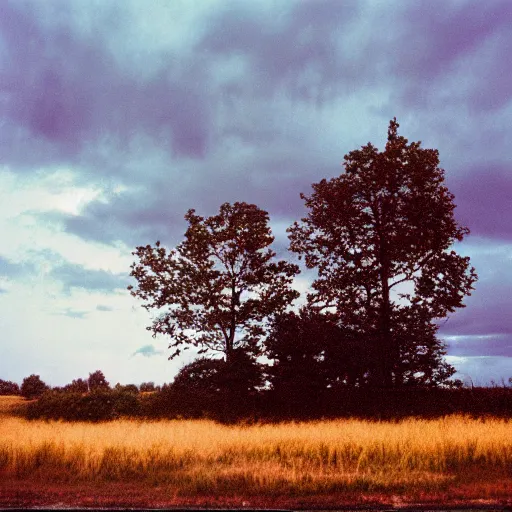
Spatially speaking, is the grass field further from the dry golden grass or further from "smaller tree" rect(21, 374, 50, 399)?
"smaller tree" rect(21, 374, 50, 399)

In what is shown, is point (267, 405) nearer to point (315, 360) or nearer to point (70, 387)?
point (315, 360)

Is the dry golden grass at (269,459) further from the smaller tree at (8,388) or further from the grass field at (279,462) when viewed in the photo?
the smaller tree at (8,388)

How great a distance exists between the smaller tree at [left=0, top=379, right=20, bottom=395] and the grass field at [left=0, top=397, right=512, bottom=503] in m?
39.3

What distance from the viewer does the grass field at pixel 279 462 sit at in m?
10.5

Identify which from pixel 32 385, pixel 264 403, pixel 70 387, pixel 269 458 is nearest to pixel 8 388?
pixel 32 385

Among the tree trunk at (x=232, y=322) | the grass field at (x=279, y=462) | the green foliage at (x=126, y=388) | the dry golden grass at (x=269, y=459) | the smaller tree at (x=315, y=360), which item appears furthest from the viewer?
the tree trunk at (x=232, y=322)

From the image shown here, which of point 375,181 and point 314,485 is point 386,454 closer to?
point 314,485

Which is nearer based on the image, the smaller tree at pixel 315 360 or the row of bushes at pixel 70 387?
the smaller tree at pixel 315 360

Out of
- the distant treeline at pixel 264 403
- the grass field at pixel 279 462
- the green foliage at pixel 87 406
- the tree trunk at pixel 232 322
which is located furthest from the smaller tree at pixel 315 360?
the grass field at pixel 279 462

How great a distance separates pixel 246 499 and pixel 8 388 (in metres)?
51.2

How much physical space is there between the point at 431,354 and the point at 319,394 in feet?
20.4

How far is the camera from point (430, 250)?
28719mm

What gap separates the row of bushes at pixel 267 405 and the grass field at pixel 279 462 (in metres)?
9.34

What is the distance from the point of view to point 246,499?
32.1 feet
